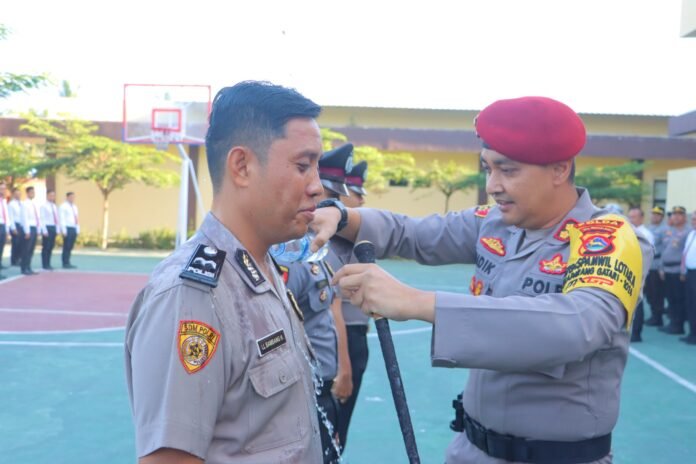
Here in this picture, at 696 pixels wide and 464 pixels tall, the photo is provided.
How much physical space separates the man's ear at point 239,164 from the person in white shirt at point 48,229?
54.1 feet

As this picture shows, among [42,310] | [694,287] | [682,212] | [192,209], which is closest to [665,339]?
[694,287]

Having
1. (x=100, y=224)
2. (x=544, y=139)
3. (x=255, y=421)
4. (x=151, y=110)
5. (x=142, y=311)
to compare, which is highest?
(x=151, y=110)

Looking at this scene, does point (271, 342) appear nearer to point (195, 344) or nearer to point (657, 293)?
point (195, 344)

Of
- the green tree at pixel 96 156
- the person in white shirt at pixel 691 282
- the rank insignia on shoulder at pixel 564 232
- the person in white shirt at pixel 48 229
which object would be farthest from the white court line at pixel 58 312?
the green tree at pixel 96 156

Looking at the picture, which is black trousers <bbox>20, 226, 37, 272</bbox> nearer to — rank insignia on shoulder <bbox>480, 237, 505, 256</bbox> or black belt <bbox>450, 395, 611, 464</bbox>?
rank insignia on shoulder <bbox>480, 237, 505, 256</bbox>

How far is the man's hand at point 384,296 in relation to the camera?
1.72 metres

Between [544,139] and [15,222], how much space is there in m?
16.1

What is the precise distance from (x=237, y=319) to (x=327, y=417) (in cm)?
221

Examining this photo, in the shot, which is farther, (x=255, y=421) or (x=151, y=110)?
(x=151, y=110)

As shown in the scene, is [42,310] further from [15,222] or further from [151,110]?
[151,110]

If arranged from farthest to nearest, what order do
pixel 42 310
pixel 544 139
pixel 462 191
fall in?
pixel 462 191, pixel 42 310, pixel 544 139

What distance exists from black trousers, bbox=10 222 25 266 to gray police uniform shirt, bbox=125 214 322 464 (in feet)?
52.0

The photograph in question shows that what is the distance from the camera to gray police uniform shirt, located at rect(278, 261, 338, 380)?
3535mm

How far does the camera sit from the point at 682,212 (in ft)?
36.7
